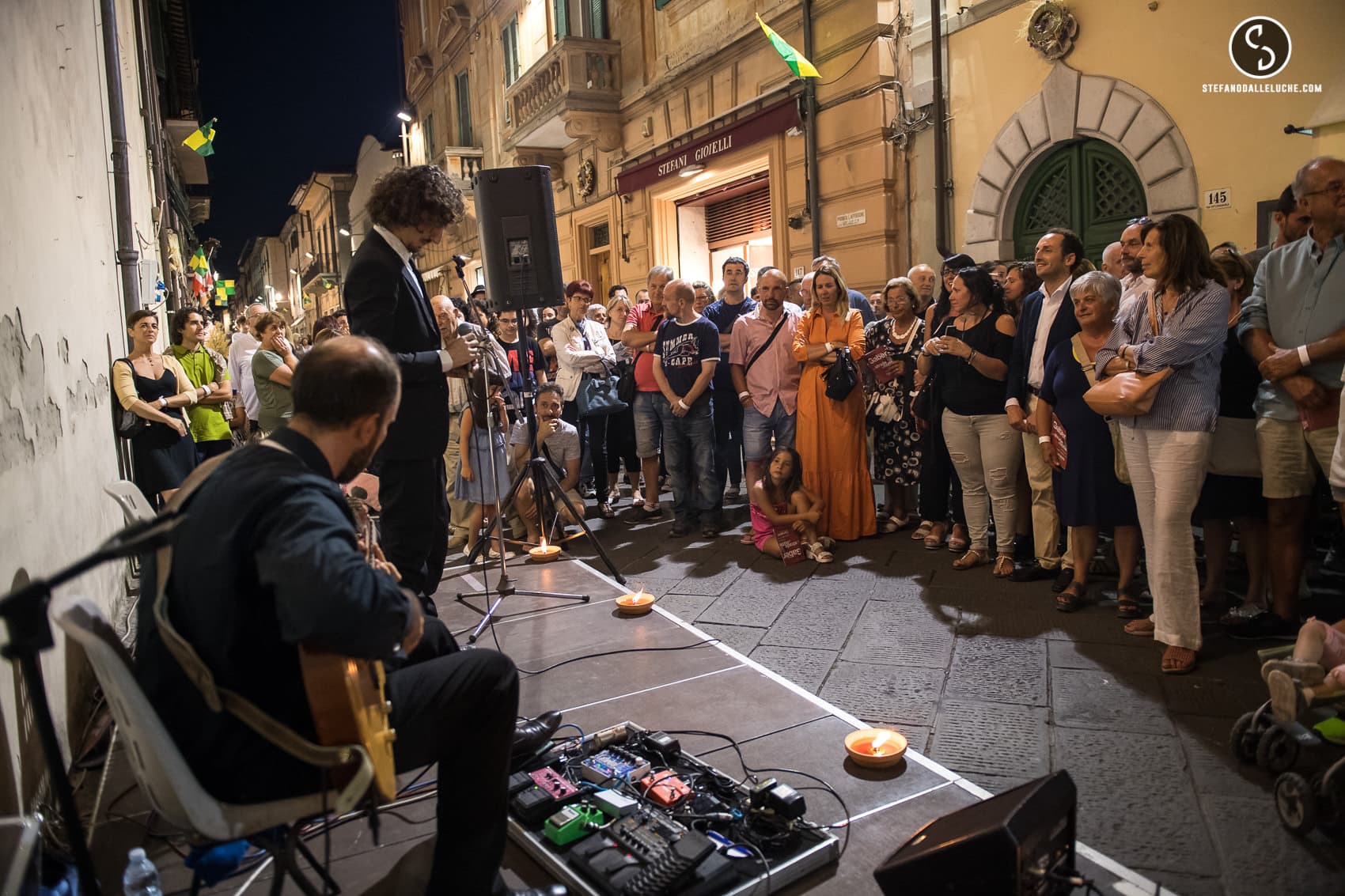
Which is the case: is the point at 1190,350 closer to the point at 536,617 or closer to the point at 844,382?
the point at 844,382

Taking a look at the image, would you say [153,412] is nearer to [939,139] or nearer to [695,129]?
[939,139]

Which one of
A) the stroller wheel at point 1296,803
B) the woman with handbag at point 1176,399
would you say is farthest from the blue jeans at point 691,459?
the stroller wheel at point 1296,803

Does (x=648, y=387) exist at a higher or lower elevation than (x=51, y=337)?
lower

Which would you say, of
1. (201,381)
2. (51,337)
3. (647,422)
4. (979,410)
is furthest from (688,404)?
(51,337)

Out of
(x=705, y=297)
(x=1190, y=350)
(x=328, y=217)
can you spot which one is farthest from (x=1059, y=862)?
(x=328, y=217)

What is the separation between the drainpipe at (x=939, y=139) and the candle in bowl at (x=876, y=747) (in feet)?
21.4

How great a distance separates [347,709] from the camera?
1694 millimetres

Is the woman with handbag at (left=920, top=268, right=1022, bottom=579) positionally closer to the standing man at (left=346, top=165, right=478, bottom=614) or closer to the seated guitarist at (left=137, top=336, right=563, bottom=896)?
the standing man at (left=346, top=165, right=478, bottom=614)

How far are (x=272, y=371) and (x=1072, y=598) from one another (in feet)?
18.0

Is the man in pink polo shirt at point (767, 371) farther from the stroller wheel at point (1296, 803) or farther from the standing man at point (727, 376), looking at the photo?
the stroller wheel at point (1296, 803)

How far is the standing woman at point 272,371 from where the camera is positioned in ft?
21.1

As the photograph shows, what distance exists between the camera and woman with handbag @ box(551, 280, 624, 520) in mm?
6922

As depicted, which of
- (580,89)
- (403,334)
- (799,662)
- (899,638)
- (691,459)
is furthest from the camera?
(580,89)

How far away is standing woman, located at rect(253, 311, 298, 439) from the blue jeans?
2.83m
